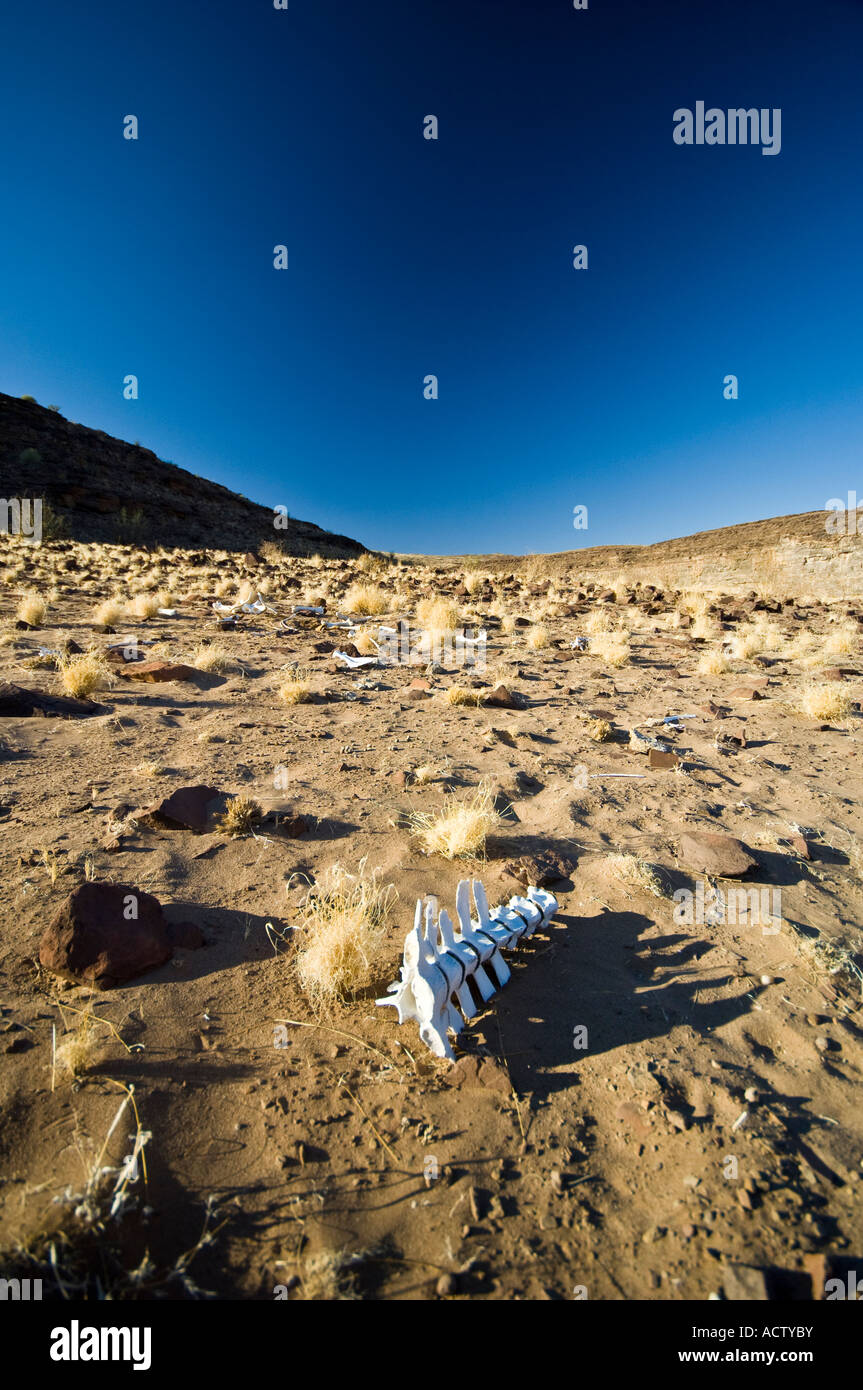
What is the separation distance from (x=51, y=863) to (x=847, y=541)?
65.7 ft

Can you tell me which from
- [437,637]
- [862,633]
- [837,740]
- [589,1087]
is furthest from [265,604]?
[862,633]

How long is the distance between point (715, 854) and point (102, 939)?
3.44 meters

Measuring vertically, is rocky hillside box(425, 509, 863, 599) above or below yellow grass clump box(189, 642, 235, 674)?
above

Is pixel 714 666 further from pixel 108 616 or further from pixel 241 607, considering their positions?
pixel 108 616

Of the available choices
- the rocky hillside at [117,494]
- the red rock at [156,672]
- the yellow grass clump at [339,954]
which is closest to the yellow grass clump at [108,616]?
the red rock at [156,672]

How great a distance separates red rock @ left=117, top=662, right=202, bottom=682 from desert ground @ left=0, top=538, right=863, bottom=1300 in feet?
1.87

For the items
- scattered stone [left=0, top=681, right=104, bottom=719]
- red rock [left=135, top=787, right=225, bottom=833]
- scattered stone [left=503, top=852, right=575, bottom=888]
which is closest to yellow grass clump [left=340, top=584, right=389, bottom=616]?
scattered stone [left=0, top=681, right=104, bottom=719]

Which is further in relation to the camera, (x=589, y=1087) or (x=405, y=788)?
(x=405, y=788)

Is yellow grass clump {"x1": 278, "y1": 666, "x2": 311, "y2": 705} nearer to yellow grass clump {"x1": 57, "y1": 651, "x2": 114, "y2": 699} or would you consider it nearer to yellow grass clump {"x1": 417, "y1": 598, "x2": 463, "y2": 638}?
yellow grass clump {"x1": 57, "y1": 651, "x2": 114, "y2": 699}

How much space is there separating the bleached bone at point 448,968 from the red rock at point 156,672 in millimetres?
5063

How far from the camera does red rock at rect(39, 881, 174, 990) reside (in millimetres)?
2363

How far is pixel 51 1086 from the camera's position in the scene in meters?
1.92
